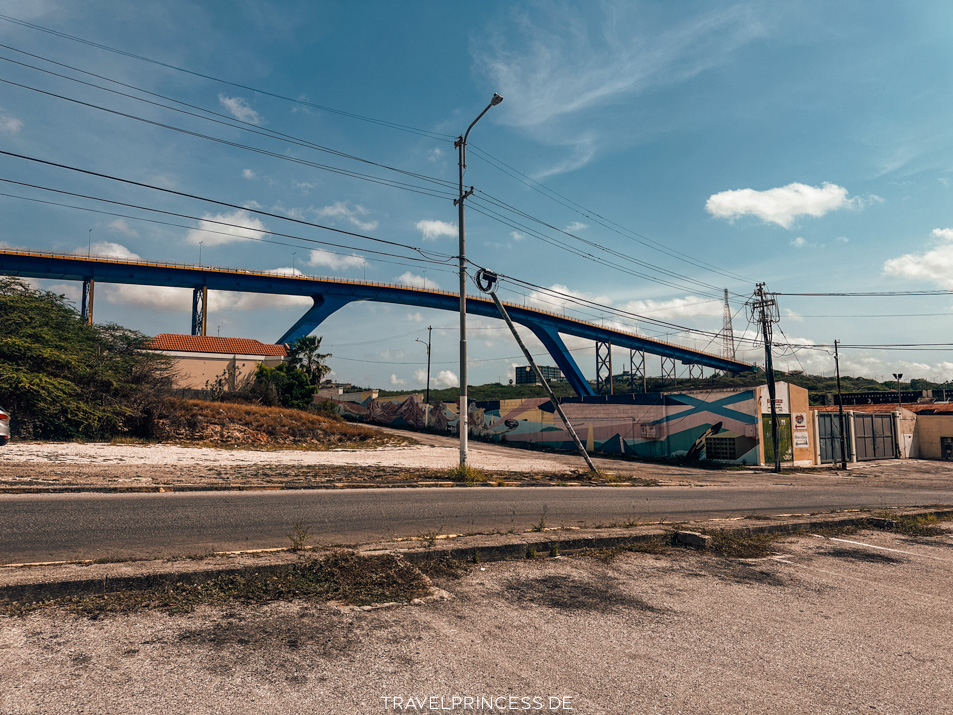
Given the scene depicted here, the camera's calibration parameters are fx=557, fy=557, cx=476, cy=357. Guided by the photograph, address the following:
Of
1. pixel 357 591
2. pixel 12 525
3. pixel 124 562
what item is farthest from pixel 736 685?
pixel 12 525

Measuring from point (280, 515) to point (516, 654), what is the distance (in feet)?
20.9

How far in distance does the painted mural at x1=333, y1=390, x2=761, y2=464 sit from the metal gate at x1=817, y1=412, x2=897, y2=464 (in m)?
7.74

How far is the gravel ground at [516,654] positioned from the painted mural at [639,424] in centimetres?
2876

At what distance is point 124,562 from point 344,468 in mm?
14447

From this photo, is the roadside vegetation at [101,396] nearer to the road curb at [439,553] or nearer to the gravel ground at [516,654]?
the road curb at [439,553]

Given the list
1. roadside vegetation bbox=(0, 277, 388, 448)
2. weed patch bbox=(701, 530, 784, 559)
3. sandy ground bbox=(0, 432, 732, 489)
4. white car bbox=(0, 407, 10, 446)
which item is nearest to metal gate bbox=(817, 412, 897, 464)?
sandy ground bbox=(0, 432, 732, 489)

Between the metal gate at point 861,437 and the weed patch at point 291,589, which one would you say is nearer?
the weed patch at point 291,589

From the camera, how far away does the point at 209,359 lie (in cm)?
4409

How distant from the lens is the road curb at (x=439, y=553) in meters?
4.71

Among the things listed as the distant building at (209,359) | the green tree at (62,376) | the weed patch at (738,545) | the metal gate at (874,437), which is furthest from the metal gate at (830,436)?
the distant building at (209,359)

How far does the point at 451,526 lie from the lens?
29.8ft

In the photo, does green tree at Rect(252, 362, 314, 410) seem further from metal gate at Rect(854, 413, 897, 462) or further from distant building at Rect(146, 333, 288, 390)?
metal gate at Rect(854, 413, 897, 462)

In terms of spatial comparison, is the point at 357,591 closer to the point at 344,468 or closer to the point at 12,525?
the point at 12,525

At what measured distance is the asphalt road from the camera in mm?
6840
